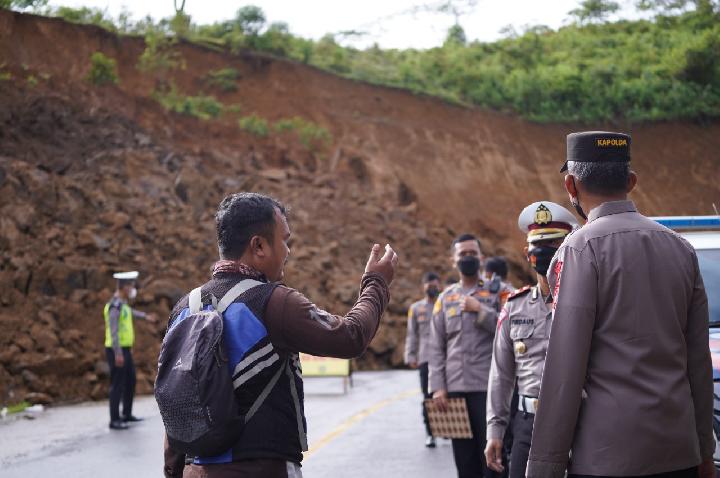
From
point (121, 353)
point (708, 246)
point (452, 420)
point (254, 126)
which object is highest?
point (708, 246)

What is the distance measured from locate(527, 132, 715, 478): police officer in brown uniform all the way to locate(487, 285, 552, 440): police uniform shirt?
2211 mm

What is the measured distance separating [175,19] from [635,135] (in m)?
19.3

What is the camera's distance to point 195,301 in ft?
13.0

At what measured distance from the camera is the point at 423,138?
140 feet

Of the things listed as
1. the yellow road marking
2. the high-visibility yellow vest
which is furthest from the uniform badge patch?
the high-visibility yellow vest

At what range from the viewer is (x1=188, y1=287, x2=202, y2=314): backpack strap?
393cm

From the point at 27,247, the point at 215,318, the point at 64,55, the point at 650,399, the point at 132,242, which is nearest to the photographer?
the point at 650,399

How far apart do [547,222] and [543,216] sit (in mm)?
42

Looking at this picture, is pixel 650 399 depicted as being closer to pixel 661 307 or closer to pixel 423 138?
pixel 661 307

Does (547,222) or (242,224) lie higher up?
(242,224)

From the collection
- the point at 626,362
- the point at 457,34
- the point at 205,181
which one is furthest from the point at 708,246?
the point at 457,34

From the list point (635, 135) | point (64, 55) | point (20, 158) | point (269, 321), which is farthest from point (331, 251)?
point (269, 321)

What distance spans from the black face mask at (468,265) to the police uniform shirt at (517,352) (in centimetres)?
259

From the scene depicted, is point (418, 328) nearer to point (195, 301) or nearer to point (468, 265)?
point (468, 265)
